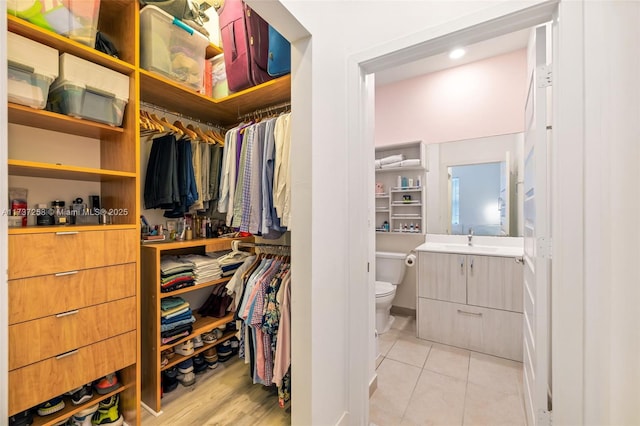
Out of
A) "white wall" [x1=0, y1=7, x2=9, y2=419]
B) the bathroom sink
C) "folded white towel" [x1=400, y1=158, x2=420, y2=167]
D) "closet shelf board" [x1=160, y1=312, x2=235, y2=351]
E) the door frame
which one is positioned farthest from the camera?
"folded white towel" [x1=400, y1=158, x2=420, y2=167]

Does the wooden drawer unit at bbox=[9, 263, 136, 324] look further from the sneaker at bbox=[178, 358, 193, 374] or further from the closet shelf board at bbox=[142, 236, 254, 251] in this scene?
the sneaker at bbox=[178, 358, 193, 374]

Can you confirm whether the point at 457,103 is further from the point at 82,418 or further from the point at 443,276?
the point at 82,418

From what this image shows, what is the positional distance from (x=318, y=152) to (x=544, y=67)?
0.98m

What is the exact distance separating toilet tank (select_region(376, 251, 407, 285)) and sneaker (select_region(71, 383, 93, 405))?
8.02 ft

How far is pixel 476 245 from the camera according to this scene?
2756 millimetres

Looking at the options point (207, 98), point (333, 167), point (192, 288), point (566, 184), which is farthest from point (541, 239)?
point (207, 98)

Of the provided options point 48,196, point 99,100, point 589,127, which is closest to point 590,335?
point 589,127

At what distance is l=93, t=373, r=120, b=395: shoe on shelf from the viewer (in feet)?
4.96

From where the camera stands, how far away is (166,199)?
1.83 meters

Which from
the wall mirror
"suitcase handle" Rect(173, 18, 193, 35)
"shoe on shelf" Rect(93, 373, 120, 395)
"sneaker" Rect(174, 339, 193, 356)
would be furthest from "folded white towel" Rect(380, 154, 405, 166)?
"shoe on shelf" Rect(93, 373, 120, 395)

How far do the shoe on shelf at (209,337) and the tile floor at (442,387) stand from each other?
124cm

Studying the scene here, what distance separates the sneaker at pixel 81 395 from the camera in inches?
55.9

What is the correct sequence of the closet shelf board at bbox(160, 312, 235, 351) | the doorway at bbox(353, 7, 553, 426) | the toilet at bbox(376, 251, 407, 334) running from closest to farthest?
1. the doorway at bbox(353, 7, 553, 426)
2. the closet shelf board at bbox(160, 312, 235, 351)
3. the toilet at bbox(376, 251, 407, 334)

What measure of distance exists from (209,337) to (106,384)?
67 cm
